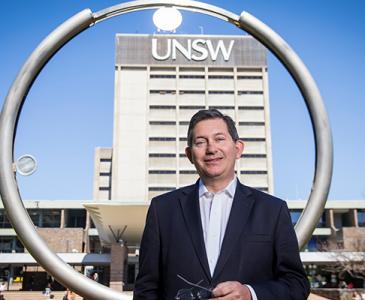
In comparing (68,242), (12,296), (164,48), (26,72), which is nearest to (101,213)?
(12,296)

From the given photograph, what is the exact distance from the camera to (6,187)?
5.39 metres

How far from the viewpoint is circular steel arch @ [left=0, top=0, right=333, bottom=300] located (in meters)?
5.18

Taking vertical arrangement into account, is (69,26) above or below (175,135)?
below

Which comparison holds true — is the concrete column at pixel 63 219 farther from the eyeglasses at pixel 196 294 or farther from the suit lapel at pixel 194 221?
the eyeglasses at pixel 196 294

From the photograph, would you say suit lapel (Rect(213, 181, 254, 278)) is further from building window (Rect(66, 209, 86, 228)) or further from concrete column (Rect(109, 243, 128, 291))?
building window (Rect(66, 209, 86, 228))

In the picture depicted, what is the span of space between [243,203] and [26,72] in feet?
14.2

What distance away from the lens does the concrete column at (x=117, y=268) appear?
26750mm

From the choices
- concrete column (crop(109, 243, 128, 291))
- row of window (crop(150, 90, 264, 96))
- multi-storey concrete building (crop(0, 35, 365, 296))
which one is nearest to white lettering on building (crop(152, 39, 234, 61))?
multi-storey concrete building (crop(0, 35, 365, 296))

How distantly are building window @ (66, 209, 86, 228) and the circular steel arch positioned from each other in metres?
58.3

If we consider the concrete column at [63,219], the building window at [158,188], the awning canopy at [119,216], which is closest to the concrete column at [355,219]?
the building window at [158,188]

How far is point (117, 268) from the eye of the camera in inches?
1069

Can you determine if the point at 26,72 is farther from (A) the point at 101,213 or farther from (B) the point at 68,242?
(B) the point at 68,242

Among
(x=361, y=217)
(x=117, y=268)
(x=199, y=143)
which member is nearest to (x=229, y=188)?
(x=199, y=143)

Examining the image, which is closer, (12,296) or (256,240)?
(256,240)
